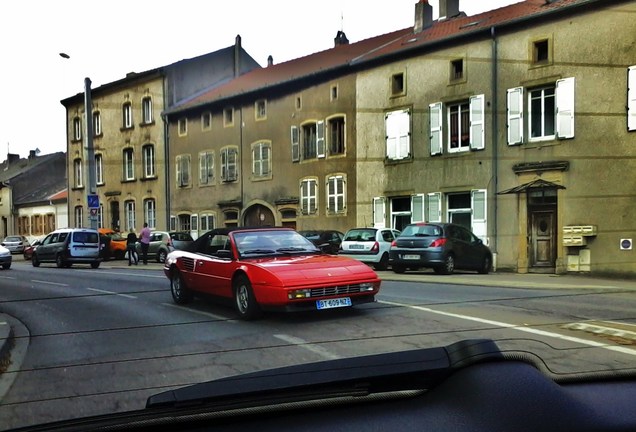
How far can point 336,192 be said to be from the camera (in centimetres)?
1794

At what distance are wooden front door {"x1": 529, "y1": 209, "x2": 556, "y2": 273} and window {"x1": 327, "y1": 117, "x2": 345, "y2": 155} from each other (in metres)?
6.29

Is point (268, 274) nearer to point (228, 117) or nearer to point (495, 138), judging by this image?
point (228, 117)

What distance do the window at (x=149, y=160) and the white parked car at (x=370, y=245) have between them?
155 inches

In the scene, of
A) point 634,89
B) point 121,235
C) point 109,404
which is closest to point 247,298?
point 109,404

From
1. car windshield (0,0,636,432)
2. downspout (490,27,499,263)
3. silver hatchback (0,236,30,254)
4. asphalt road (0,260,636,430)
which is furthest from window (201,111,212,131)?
asphalt road (0,260,636,430)

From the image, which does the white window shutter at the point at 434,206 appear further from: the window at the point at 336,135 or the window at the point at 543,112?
the window at the point at 336,135

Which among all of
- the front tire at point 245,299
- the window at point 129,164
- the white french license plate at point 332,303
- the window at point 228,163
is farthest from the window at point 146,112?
the white french license plate at point 332,303

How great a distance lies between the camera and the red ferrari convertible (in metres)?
4.67

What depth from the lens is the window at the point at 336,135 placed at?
58.4 feet

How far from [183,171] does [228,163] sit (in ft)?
5.20

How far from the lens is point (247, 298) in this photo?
4.84m

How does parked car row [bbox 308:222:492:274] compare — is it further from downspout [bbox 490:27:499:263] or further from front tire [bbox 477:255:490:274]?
downspout [bbox 490:27:499:263]

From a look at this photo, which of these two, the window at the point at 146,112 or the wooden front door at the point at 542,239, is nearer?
the window at the point at 146,112

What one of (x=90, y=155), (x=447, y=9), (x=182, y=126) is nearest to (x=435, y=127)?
(x=447, y=9)
